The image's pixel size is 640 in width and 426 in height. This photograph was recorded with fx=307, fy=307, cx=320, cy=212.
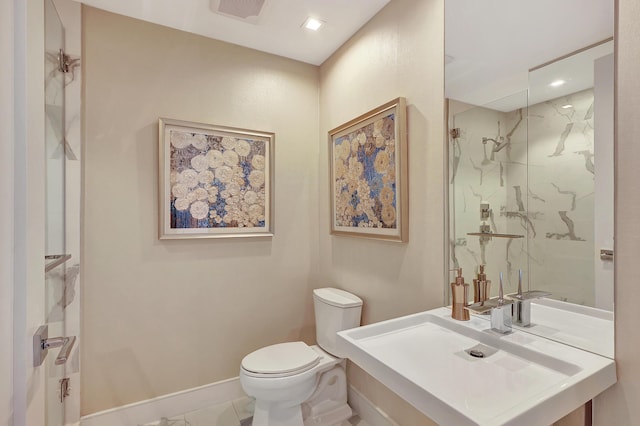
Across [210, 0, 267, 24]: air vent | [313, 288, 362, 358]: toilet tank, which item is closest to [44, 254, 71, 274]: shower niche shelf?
[313, 288, 362, 358]: toilet tank

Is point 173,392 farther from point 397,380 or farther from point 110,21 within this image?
point 110,21

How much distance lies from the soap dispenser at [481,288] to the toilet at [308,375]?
2.58 feet

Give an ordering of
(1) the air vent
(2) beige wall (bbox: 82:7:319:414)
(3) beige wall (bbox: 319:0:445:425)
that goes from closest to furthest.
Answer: (3) beige wall (bbox: 319:0:445:425)
(1) the air vent
(2) beige wall (bbox: 82:7:319:414)

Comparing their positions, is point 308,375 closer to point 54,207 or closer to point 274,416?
point 274,416

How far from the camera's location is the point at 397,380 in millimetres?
940

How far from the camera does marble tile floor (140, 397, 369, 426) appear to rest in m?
1.96

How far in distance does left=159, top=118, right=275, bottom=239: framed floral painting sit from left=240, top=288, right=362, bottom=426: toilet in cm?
78

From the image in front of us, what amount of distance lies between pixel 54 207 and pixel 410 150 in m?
1.83

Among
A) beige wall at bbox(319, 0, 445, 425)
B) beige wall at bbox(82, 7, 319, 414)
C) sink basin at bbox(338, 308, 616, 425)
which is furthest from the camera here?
beige wall at bbox(82, 7, 319, 414)

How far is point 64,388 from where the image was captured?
1701 millimetres

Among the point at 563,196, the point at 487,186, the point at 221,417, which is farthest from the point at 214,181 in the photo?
the point at 563,196

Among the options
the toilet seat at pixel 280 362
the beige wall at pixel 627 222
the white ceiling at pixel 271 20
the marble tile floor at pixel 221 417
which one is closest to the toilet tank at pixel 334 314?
the toilet seat at pixel 280 362

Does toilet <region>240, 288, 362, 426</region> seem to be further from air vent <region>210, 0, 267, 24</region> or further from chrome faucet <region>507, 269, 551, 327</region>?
air vent <region>210, 0, 267, 24</region>

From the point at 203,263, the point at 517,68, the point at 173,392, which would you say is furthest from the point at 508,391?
the point at 173,392
